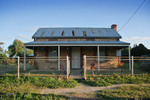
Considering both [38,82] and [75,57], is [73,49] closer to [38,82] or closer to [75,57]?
[75,57]

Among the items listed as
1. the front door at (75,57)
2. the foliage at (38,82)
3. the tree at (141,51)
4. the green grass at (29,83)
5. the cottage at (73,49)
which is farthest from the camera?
the tree at (141,51)

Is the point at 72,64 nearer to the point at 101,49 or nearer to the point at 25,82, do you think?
the point at 101,49

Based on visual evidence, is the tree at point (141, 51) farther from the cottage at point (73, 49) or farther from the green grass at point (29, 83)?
the green grass at point (29, 83)

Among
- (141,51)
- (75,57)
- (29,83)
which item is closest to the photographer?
(29,83)

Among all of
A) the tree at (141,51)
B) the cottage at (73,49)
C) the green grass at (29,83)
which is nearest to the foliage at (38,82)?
the green grass at (29,83)

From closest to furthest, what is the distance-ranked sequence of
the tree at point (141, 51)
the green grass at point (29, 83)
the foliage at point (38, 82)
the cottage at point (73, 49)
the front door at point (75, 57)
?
the green grass at point (29, 83) → the foliage at point (38, 82) → the cottage at point (73, 49) → the front door at point (75, 57) → the tree at point (141, 51)

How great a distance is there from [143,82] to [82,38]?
26.9 feet

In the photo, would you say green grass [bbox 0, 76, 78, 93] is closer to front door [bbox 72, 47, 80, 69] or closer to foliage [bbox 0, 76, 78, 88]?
foliage [bbox 0, 76, 78, 88]

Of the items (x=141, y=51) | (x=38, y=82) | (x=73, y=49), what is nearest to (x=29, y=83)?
(x=38, y=82)

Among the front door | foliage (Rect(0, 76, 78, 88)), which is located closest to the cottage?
the front door

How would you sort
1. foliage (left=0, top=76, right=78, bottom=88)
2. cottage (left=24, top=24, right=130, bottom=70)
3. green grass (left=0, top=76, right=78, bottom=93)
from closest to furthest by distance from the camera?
green grass (left=0, top=76, right=78, bottom=93), foliage (left=0, top=76, right=78, bottom=88), cottage (left=24, top=24, right=130, bottom=70)

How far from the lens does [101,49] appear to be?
12734 mm

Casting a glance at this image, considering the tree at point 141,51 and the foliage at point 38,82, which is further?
the tree at point 141,51

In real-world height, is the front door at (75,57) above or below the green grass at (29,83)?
above
